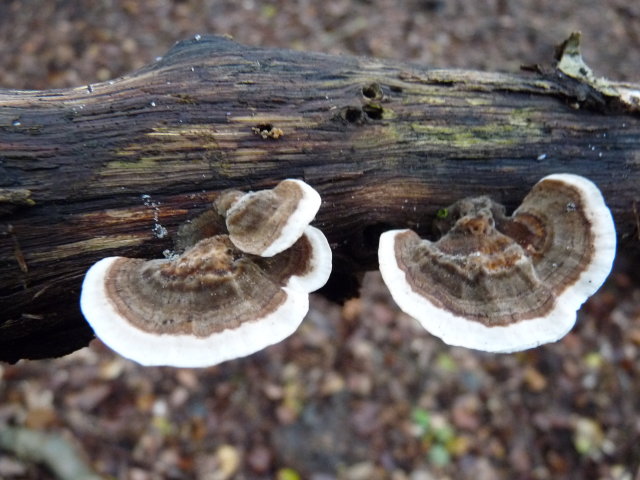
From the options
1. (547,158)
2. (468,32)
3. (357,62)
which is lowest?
(468,32)

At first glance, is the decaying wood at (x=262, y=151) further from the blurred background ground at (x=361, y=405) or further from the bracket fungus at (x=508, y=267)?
the blurred background ground at (x=361, y=405)

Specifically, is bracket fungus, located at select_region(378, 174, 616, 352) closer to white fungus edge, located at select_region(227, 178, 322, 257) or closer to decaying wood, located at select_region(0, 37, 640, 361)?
decaying wood, located at select_region(0, 37, 640, 361)

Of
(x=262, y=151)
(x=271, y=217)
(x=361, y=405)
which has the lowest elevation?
(x=361, y=405)

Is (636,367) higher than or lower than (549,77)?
lower

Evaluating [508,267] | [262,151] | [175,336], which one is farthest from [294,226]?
[508,267]

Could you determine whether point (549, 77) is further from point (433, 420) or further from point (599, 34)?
point (599, 34)

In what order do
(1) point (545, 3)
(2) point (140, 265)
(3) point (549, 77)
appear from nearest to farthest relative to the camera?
1. (2) point (140, 265)
2. (3) point (549, 77)
3. (1) point (545, 3)

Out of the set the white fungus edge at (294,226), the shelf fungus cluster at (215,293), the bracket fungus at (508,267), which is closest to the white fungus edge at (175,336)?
the shelf fungus cluster at (215,293)

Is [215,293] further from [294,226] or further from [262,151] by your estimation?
[262,151]

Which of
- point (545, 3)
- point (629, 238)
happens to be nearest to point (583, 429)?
point (629, 238)
